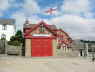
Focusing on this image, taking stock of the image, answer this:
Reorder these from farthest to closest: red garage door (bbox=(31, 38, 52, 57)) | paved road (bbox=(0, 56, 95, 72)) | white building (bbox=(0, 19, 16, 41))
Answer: white building (bbox=(0, 19, 16, 41)) → red garage door (bbox=(31, 38, 52, 57)) → paved road (bbox=(0, 56, 95, 72))

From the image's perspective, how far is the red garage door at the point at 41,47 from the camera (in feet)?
98.8

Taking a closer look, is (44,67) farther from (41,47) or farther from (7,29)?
(7,29)

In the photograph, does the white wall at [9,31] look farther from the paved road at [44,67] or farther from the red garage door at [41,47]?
the paved road at [44,67]

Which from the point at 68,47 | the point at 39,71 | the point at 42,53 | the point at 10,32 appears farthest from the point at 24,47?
the point at 10,32

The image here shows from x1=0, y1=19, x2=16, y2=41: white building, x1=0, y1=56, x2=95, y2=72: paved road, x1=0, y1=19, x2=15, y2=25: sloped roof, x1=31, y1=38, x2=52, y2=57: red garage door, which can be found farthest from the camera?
x1=0, y1=19, x2=15, y2=25: sloped roof

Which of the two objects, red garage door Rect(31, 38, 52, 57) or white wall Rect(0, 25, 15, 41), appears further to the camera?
white wall Rect(0, 25, 15, 41)

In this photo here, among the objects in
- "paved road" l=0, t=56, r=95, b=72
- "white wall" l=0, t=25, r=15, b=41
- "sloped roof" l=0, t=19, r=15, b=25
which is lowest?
"paved road" l=0, t=56, r=95, b=72

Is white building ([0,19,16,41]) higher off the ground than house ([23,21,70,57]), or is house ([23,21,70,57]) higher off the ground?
white building ([0,19,16,41])

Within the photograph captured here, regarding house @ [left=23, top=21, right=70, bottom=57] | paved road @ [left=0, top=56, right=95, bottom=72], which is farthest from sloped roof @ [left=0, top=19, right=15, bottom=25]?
paved road @ [left=0, top=56, right=95, bottom=72]

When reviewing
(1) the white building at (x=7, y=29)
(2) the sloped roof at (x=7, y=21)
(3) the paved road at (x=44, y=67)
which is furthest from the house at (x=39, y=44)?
(2) the sloped roof at (x=7, y=21)

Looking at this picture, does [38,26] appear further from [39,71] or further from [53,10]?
[39,71]

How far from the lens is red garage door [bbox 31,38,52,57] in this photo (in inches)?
1185

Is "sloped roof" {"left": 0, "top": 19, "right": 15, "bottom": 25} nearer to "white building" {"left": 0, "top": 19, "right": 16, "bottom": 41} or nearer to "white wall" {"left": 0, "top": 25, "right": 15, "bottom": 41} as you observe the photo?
"white building" {"left": 0, "top": 19, "right": 16, "bottom": 41}

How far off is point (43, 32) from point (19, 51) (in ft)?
16.7
